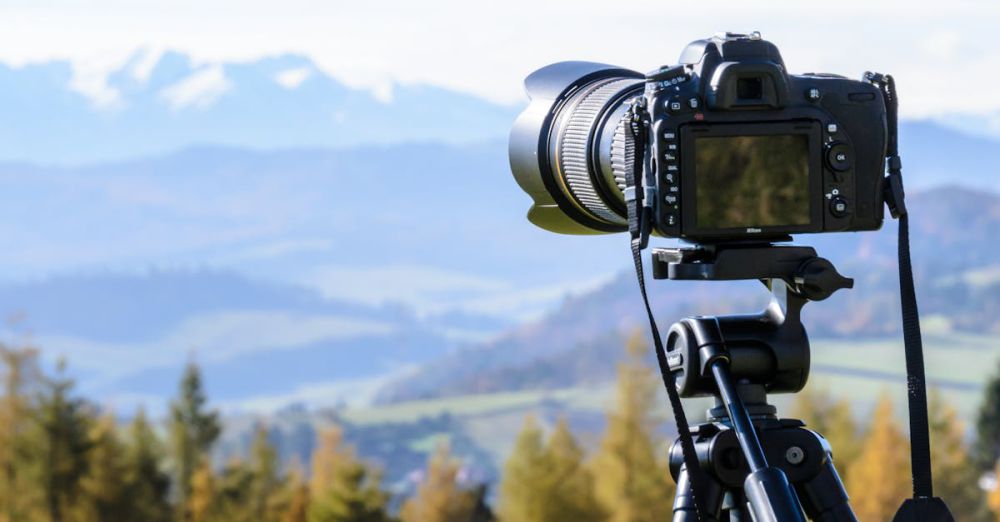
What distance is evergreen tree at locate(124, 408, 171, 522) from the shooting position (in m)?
34.9

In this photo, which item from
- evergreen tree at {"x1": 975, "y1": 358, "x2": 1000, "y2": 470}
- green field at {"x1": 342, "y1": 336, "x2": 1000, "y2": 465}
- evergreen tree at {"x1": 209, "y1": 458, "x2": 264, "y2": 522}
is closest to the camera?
evergreen tree at {"x1": 209, "y1": 458, "x2": 264, "y2": 522}

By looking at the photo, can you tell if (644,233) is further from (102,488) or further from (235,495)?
(235,495)

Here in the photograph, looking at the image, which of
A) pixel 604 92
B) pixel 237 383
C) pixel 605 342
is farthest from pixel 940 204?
pixel 604 92

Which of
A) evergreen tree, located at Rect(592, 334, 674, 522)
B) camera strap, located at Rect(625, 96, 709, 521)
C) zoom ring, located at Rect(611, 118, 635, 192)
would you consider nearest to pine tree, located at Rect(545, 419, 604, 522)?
evergreen tree, located at Rect(592, 334, 674, 522)

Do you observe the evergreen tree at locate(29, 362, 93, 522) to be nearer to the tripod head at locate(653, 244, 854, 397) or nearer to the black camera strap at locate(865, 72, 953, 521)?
the tripod head at locate(653, 244, 854, 397)

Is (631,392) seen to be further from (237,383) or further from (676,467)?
(237,383)

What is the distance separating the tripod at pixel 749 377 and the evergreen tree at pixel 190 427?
39383 mm

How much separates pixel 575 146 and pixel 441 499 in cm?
3856

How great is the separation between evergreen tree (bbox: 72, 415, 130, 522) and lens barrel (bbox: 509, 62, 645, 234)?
32191mm

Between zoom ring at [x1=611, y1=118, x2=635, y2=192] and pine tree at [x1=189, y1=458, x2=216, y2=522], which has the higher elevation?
zoom ring at [x1=611, y1=118, x2=635, y2=192]

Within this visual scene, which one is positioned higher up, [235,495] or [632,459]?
[632,459]

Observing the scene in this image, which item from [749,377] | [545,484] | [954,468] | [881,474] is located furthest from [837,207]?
[881,474]

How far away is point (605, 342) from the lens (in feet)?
412

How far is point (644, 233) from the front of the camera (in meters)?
2.48
